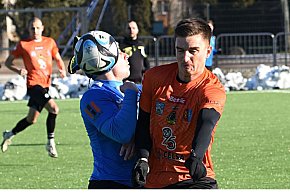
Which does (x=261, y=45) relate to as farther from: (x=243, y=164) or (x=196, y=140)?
(x=196, y=140)

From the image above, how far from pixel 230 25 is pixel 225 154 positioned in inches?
1073

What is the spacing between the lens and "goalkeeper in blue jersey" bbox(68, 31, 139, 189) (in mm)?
5410

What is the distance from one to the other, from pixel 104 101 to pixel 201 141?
84 centimetres

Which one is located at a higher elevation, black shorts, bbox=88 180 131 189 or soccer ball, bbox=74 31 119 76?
soccer ball, bbox=74 31 119 76

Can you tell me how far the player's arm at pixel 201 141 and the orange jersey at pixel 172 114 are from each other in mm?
92

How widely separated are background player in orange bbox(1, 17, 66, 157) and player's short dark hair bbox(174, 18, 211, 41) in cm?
882

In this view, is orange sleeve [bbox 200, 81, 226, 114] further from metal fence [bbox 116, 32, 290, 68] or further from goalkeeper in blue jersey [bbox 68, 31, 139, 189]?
metal fence [bbox 116, 32, 290, 68]

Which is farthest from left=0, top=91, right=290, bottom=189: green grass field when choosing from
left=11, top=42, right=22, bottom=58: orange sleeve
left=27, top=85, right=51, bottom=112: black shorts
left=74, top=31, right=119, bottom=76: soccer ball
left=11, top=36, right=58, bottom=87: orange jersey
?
left=74, top=31, right=119, bottom=76: soccer ball

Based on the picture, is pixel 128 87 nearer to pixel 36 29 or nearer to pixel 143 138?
pixel 143 138

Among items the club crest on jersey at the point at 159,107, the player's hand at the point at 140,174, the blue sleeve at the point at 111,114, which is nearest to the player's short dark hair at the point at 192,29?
the club crest on jersey at the point at 159,107

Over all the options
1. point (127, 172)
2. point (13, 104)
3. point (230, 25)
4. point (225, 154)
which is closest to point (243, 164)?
point (225, 154)

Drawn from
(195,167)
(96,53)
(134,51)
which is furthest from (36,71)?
(195,167)

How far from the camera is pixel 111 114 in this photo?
5.36 m

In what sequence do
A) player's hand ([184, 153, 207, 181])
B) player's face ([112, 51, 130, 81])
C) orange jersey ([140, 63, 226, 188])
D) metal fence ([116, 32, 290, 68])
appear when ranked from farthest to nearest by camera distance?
metal fence ([116, 32, 290, 68])
player's face ([112, 51, 130, 81])
orange jersey ([140, 63, 226, 188])
player's hand ([184, 153, 207, 181])
